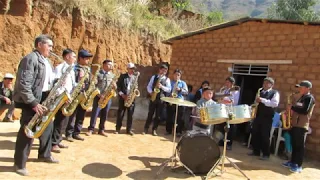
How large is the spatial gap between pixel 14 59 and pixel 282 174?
848 cm

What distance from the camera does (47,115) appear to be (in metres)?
4.80

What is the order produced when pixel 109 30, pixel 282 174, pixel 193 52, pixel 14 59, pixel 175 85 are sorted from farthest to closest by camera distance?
pixel 109 30, pixel 193 52, pixel 14 59, pixel 175 85, pixel 282 174

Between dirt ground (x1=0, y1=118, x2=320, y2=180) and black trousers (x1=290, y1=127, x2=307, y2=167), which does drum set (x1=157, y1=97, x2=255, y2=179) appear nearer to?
dirt ground (x1=0, y1=118, x2=320, y2=180)

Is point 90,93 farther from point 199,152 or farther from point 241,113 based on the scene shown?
point 241,113

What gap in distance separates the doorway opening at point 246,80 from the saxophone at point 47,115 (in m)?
5.64

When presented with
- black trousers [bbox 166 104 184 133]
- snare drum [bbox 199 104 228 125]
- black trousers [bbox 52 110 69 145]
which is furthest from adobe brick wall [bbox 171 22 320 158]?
black trousers [bbox 52 110 69 145]

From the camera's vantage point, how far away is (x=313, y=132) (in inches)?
290

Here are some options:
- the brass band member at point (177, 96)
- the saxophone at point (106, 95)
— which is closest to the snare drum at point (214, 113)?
the brass band member at point (177, 96)

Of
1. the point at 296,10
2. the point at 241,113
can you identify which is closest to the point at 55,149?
the point at 241,113

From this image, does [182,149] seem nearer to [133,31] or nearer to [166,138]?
[166,138]

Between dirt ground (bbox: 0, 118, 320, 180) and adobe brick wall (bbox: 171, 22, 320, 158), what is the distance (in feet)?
5.96

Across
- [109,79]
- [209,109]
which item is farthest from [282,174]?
[109,79]

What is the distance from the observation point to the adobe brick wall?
24.7ft

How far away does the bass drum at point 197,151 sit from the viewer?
208 inches
